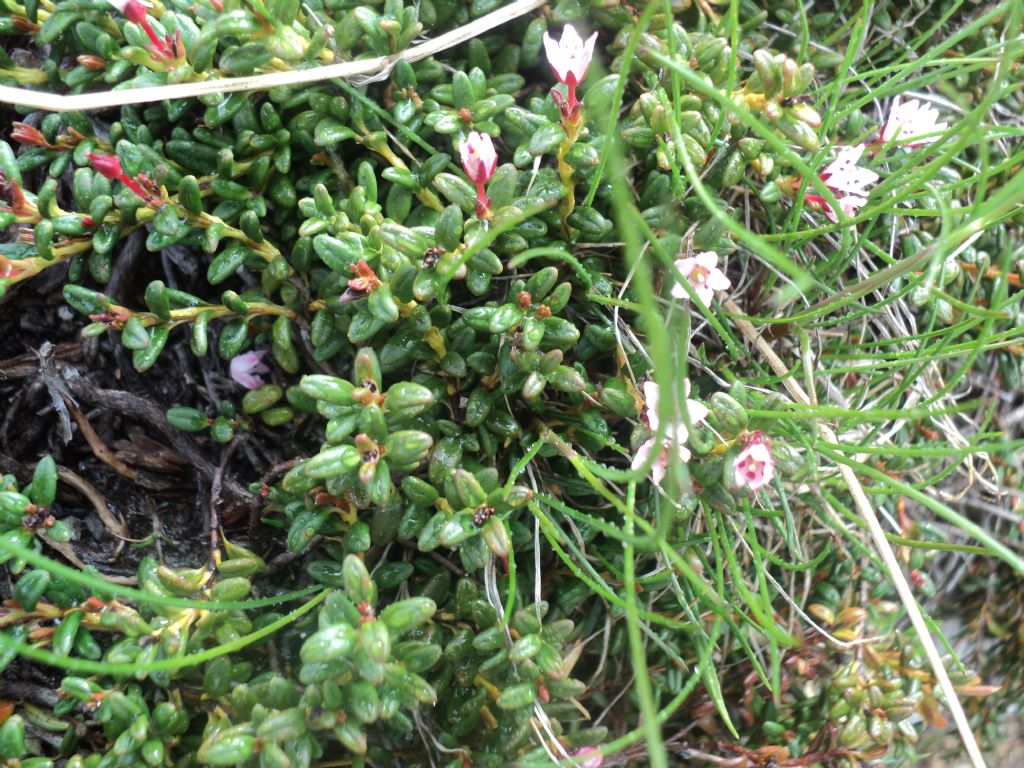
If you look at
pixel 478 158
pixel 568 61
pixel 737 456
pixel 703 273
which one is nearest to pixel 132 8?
pixel 478 158

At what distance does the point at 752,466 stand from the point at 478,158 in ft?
2.22

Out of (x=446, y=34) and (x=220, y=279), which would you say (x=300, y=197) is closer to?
(x=220, y=279)

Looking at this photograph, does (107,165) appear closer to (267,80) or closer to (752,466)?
(267,80)

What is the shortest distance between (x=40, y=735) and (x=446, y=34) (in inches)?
59.2

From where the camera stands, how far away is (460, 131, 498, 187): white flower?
134 cm

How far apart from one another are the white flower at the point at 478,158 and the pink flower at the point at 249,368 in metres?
0.58

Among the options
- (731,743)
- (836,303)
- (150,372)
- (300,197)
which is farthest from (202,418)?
(731,743)

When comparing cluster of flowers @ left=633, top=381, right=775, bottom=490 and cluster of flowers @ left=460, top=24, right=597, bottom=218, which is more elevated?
cluster of flowers @ left=460, top=24, right=597, bottom=218

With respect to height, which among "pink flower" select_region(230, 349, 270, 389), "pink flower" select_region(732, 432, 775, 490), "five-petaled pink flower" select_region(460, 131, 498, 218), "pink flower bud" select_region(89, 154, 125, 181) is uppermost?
"five-petaled pink flower" select_region(460, 131, 498, 218)

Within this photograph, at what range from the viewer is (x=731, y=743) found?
1.73 metres

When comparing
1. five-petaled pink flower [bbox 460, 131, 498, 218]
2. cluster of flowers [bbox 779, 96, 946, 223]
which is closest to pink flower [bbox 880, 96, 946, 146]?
cluster of flowers [bbox 779, 96, 946, 223]

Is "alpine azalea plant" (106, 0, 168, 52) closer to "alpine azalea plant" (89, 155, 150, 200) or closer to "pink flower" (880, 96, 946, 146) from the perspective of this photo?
"alpine azalea plant" (89, 155, 150, 200)

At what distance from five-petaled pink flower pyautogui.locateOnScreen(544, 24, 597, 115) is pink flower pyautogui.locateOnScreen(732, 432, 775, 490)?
0.65 meters

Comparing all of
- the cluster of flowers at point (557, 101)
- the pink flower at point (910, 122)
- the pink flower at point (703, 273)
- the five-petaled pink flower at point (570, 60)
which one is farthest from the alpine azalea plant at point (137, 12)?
the pink flower at point (910, 122)
